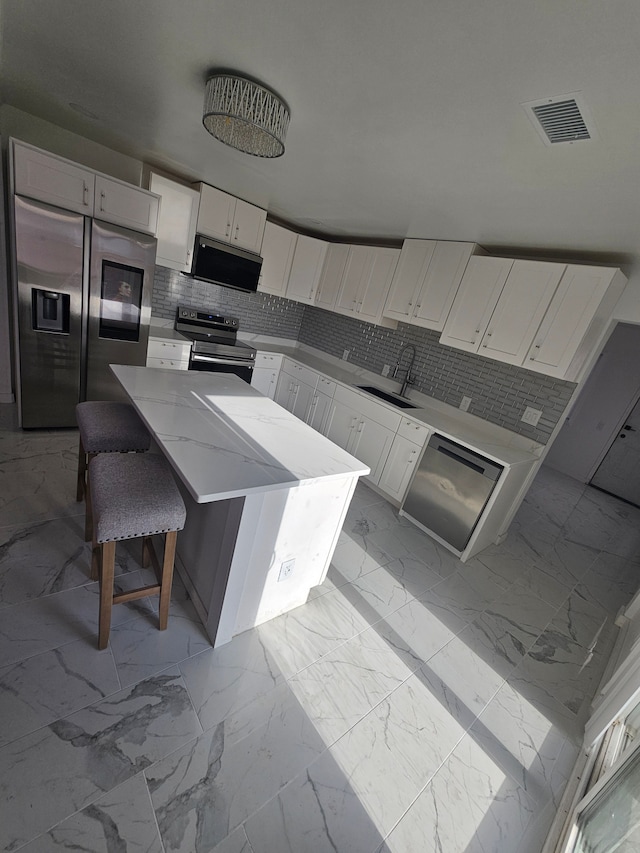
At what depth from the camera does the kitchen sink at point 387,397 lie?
3.55 meters

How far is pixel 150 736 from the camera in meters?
1.29

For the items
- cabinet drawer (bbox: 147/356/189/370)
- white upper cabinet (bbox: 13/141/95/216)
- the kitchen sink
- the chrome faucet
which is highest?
white upper cabinet (bbox: 13/141/95/216)

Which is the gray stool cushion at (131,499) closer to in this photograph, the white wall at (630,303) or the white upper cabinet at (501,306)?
the white upper cabinet at (501,306)

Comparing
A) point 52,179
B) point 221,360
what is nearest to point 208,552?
point 221,360

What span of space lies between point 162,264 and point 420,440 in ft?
9.75

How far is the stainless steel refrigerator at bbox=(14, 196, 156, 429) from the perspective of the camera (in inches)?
102

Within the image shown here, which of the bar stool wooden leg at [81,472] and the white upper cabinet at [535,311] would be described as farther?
the white upper cabinet at [535,311]

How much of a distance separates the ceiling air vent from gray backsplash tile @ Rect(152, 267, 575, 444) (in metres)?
1.92

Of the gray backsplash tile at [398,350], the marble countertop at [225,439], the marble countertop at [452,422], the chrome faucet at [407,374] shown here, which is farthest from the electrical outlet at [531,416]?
the marble countertop at [225,439]

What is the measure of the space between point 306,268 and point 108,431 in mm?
3354

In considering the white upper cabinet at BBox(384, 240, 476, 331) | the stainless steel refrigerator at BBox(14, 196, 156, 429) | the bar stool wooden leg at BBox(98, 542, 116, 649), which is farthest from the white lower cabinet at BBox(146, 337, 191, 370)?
the bar stool wooden leg at BBox(98, 542, 116, 649)

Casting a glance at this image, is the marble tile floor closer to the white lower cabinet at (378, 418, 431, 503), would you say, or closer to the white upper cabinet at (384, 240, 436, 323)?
the white lower cabinet at (378, 418, 431, 503)

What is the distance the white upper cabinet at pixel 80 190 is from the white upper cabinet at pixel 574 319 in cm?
325

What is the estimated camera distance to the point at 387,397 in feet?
12.3
